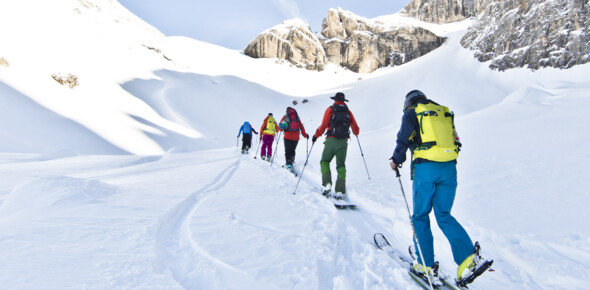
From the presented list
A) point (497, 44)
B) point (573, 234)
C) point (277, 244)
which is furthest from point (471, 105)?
point (277, 244)

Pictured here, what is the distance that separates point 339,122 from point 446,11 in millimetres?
90260

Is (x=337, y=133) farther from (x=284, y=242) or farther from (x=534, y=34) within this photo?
(x=534, y=34)

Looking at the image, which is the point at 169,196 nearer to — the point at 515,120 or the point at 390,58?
the point at 515,120

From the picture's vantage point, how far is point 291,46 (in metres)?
66.9

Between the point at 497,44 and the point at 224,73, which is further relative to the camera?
the point at 224,73

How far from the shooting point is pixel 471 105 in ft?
75.2

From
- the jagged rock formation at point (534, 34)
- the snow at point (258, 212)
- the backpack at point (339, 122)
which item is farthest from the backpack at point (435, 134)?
the jagged rock formation at point (534, 34)

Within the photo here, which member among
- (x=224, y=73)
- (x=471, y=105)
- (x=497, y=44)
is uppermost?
(x=224, y=73)

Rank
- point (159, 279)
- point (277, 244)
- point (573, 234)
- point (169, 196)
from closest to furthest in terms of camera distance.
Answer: point (159, 279), point (277, 244), point (573, 234), point (169, 196)

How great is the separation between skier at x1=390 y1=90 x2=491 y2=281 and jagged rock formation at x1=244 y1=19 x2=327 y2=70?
65200mm

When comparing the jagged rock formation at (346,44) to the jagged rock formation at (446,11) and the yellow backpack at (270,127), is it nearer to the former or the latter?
the jagged rock formation at (446,11)

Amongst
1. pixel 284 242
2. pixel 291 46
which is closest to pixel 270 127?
pixel 284 242

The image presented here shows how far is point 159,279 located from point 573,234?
4912 millimetres

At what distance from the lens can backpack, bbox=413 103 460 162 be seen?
2.76 m
